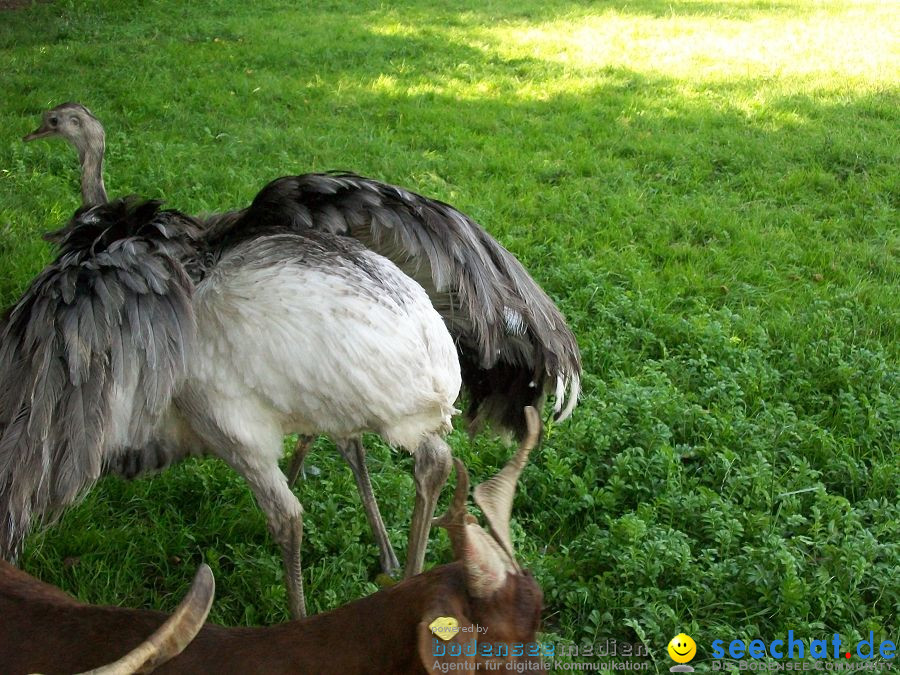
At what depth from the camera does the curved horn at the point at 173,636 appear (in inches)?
64.6

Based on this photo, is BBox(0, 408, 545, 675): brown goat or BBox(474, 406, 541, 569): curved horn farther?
BBox(474, 406, 541, 569): curved horn

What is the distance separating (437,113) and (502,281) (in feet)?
14.6

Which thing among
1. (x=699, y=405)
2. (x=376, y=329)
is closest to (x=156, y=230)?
(x=376, y=329)

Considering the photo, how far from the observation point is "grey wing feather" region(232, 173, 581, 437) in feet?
10.2

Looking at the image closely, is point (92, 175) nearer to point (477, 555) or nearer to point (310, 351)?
point (310, 351)

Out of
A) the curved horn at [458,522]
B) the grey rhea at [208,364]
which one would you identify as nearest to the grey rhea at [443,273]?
the grey rhea at [208,364]

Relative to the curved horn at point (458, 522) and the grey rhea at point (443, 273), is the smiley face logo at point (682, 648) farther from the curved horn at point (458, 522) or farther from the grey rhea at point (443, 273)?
the curved horn at point (458, 522)

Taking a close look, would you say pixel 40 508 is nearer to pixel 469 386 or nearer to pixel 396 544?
pixel 396 544

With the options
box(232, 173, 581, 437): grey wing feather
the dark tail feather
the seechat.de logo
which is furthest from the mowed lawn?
box(232, 173, 581, 437): grey wing feather

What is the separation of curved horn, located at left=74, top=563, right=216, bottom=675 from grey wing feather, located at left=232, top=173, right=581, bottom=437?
147cm

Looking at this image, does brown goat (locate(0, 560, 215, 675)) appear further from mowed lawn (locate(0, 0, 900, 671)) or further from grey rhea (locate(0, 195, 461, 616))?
mowed lawn (locate(0, 0, 900, 671))

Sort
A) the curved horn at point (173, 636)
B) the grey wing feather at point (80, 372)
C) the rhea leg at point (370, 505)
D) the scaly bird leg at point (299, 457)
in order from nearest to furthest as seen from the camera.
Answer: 1. the curved horn at point (173, 636)
2. the grey wing feather at point (80, 372)
3. the rhea leg at point (370, 505)
4. the scaly bird leg at point (299, 457)

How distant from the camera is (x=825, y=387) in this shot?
4.22 metres

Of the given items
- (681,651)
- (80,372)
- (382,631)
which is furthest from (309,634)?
(681,651)
